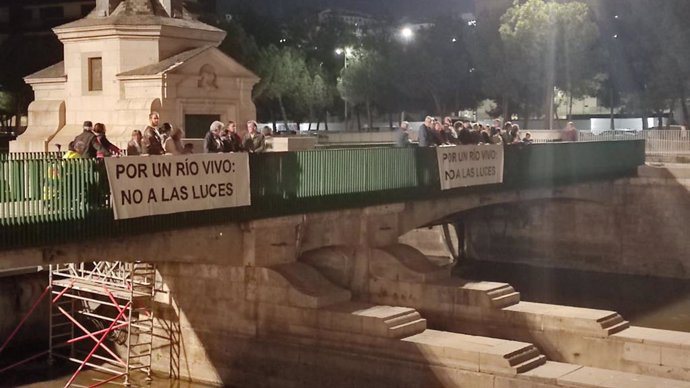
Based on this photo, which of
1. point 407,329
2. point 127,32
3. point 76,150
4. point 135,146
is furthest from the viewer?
point 127,32

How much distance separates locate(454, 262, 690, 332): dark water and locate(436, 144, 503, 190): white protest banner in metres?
5.89

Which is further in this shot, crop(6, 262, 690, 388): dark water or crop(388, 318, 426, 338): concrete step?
crop(6, 262, 690, 388): dark water

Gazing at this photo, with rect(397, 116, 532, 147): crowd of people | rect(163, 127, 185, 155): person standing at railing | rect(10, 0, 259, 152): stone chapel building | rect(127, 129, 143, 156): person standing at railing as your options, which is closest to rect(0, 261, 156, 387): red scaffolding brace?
rect(127, 129, 143, 156): person standing at railing

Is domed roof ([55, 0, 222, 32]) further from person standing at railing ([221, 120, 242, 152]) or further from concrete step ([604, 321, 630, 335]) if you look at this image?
concrete step ([604, 321, 630, 335])

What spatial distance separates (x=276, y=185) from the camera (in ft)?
68.1

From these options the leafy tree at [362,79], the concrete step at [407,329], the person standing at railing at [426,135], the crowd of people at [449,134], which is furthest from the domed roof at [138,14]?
the leafy tree at [362,79]

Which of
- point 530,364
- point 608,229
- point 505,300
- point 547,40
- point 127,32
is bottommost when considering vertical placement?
point 530,364

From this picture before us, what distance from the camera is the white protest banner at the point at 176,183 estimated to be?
16875 mm

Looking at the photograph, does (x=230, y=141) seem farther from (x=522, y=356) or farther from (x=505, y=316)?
(x=522, y=356)

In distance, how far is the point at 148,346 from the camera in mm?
23422

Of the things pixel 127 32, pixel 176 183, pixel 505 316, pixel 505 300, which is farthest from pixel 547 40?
pixel 176 183

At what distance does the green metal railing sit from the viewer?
16172mm

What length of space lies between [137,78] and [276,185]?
26.2ft

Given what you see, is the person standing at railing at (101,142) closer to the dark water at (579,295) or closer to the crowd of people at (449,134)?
the dark water at (579,295)
